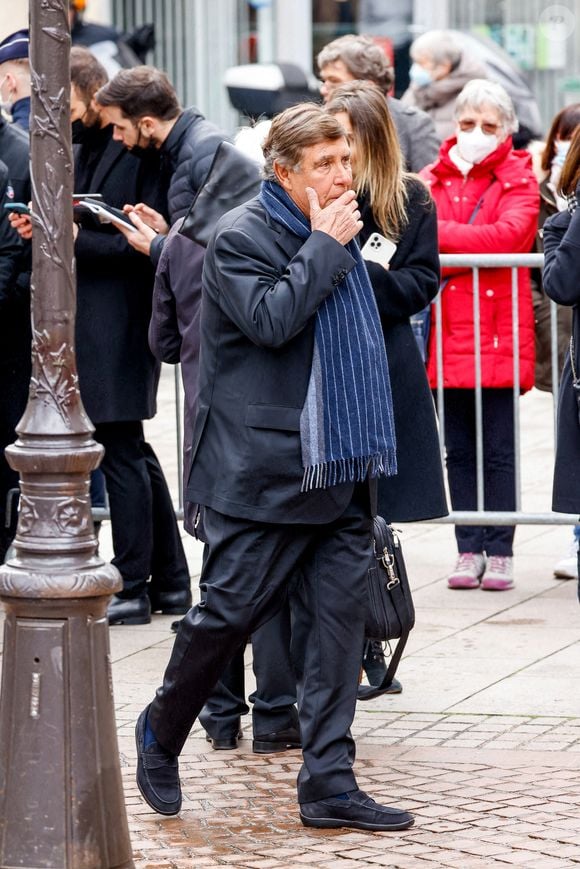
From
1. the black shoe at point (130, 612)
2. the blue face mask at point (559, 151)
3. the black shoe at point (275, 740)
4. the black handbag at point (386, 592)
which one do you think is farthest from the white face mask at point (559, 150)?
the black shoe at point (275, 740)

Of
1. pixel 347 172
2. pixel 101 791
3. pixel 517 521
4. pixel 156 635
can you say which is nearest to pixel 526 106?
pixel 517 521

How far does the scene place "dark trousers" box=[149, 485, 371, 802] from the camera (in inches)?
185

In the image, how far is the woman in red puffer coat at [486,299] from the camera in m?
7.54

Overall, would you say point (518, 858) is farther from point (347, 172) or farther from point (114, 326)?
point (114, 326)

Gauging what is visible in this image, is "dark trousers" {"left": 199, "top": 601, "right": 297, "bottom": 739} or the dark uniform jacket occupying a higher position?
the dark uniform jacket

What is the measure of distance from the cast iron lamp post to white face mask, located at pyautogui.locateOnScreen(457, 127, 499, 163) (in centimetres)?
349

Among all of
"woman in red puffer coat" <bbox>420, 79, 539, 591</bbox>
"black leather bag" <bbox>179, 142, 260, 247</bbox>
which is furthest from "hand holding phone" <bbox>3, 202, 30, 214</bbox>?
"woman in red puffer coat" <bbox>420, 79, 539, 591</bbox>

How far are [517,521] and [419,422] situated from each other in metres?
1.66

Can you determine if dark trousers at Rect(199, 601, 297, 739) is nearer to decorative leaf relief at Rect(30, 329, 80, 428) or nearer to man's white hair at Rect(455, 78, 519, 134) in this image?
decorative leaf relief at Rect(30, 329, 80, 428)

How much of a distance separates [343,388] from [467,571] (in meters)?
3.22

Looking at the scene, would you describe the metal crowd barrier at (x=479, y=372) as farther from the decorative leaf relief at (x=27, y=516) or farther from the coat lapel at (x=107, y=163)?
the decorative leaf relief at (x=27, y=516)

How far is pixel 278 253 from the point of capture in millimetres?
4703

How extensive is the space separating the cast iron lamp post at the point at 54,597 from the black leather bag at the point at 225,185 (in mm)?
1278

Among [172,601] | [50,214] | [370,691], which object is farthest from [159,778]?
[172,601]
